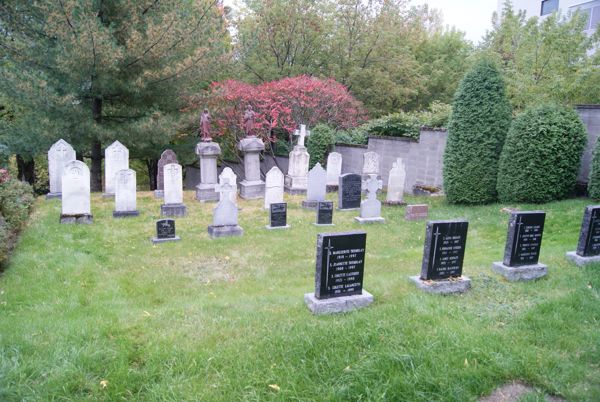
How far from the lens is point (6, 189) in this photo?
9047 millimetres

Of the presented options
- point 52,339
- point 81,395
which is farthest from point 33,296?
point 81,395

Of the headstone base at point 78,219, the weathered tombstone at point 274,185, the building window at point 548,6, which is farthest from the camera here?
the building window at point 548,6

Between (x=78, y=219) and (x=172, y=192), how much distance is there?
7.70 ft

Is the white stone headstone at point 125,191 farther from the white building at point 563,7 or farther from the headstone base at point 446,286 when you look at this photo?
the white building at point 563,7

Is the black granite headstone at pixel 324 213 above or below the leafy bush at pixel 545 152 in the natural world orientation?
below

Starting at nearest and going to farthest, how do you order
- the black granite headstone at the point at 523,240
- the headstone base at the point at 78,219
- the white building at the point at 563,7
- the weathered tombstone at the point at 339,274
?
the weathered tombstone at the point at 339,274 < the black granite headstone at the point at 523,240 < the headstone base at the point at 78,219 < the white building at the point at 563,7

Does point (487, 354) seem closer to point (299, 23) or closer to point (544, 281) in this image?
point (544, 281)

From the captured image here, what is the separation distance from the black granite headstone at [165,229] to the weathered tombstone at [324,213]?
3.52 metres

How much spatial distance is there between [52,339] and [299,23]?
19.7m

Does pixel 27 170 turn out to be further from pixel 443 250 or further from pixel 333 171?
pixel 443 250

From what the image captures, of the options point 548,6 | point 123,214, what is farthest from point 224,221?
point 548,6

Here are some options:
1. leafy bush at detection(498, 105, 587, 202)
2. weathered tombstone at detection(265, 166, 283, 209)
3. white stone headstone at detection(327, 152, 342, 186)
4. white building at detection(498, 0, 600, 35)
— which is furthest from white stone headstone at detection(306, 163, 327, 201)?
white building at detection(498, 0, 600, 35)

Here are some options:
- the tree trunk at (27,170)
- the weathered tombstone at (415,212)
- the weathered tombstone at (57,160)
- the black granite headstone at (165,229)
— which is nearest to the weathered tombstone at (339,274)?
the black granite headstone at (165,229)

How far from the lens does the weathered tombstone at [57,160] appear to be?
12688 millimetres
